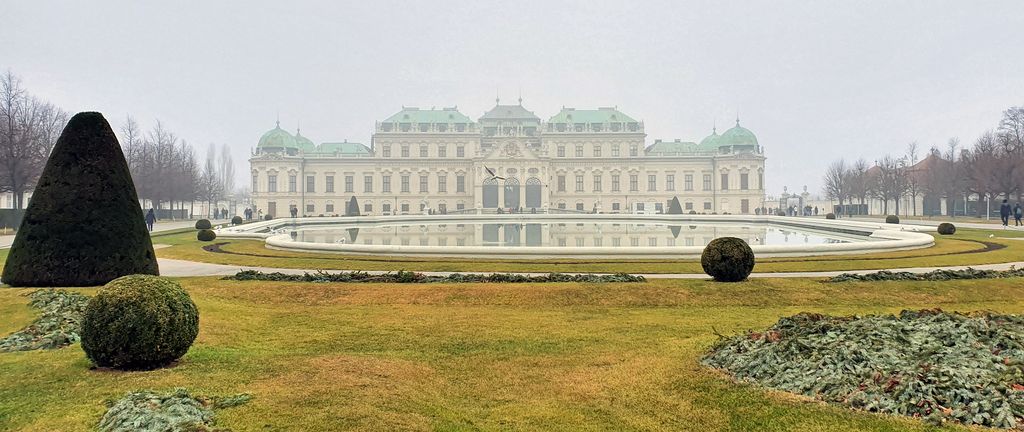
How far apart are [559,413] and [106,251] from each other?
11.4 meters

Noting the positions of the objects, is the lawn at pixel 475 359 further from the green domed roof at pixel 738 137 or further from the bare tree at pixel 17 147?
the green domed roof at pixel 738 137

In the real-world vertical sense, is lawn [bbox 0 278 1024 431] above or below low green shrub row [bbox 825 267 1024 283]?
below

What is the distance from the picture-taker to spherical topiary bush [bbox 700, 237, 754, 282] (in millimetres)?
14750

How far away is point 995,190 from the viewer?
167 feet

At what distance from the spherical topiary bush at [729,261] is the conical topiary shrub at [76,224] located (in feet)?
43.3

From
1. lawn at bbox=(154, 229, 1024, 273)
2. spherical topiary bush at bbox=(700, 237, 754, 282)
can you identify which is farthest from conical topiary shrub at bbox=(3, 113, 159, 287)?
spherical topiary bush at bbox=(700, 237, 754, 282)

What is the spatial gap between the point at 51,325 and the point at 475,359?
21.8ft

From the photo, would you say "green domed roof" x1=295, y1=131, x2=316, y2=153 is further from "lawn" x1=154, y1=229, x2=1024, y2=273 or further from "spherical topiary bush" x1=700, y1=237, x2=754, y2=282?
"spherical topiary bush" x1=700, y1=237, x2=754, y2=282

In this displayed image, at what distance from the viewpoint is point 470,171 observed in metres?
87.6

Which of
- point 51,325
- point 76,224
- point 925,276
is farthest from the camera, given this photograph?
point 925,276

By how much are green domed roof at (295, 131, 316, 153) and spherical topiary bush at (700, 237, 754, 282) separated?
87.0 metres

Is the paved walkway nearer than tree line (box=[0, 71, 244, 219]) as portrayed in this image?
Yes

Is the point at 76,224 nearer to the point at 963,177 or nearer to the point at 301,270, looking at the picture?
the point at 301,270

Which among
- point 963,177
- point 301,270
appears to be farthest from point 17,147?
point 963,177
